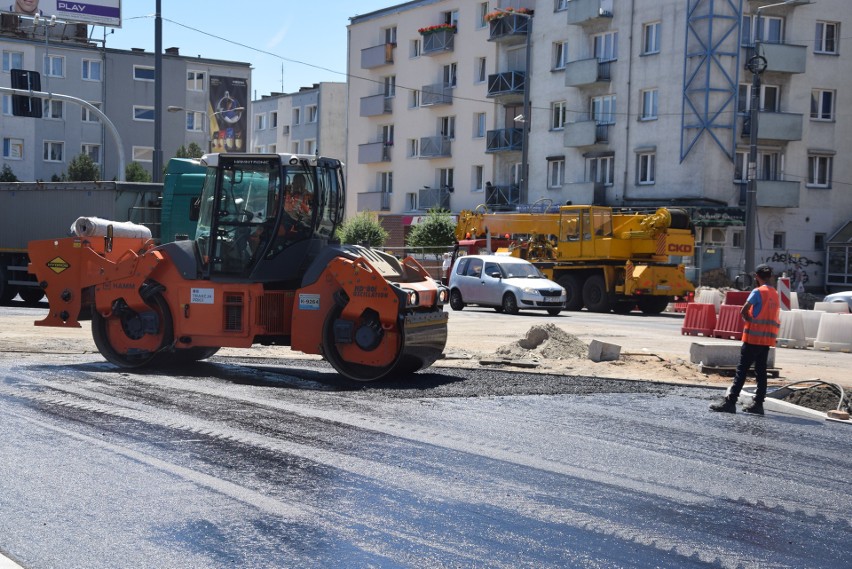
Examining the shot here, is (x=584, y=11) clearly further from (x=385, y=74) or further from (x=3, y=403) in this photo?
(x=3, y=403)

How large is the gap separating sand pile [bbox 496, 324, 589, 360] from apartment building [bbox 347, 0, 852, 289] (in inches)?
952

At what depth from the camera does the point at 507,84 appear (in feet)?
182

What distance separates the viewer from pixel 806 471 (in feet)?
29.4

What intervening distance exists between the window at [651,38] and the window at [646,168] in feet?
13.9

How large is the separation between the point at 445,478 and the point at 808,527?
2469mm

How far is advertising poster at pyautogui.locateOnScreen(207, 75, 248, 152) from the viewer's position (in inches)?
2692

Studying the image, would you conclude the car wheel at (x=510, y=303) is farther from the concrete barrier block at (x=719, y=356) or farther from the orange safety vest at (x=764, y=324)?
the orange safety vest at (x=764, y=324)

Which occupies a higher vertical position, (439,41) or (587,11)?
(439,41)

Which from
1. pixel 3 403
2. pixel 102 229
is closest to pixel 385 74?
pixel 102 229

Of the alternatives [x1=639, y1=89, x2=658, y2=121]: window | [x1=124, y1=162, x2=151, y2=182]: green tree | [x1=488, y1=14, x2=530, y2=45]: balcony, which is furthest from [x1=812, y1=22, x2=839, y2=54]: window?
[x1=124, y1=162, x2=151, y2=182]: green tree

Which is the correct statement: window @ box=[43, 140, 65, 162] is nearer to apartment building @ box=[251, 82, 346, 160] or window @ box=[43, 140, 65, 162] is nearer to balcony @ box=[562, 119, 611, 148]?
apartment building @ box=[251, 82, 346, 160]

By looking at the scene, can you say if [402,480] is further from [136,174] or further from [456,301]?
[136,174]

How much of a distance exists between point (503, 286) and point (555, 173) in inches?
919

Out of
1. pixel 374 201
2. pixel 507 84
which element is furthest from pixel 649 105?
pixel 374 201
